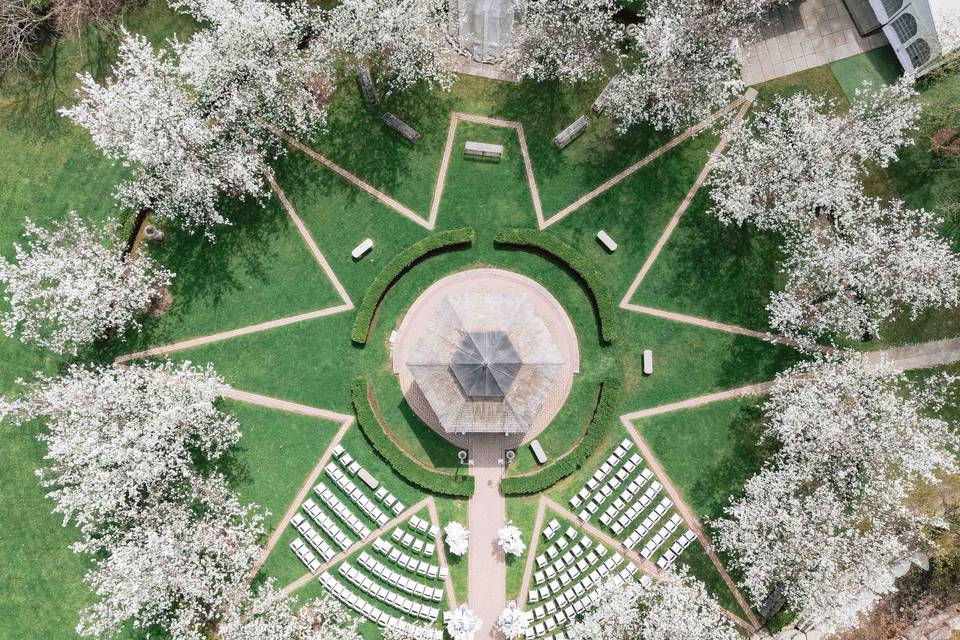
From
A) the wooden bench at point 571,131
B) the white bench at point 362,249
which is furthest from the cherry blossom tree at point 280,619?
the wooden bench at point 571,131

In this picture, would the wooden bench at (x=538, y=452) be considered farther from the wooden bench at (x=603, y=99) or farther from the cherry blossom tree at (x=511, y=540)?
the wooden bench at (x=603, y=99)

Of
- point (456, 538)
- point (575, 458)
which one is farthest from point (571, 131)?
point (456, 538)

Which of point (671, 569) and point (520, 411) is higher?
point (520, 411)

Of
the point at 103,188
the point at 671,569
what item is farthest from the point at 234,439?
the point at 671,569

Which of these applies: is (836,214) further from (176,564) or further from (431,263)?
(176,564)

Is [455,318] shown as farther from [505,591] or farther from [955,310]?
[955,310]

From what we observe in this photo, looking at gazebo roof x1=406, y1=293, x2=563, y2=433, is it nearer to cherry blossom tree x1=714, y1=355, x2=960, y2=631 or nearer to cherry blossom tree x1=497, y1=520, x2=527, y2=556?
cherry blossom tree x1=497, y1=520, x2=527, y2=556
